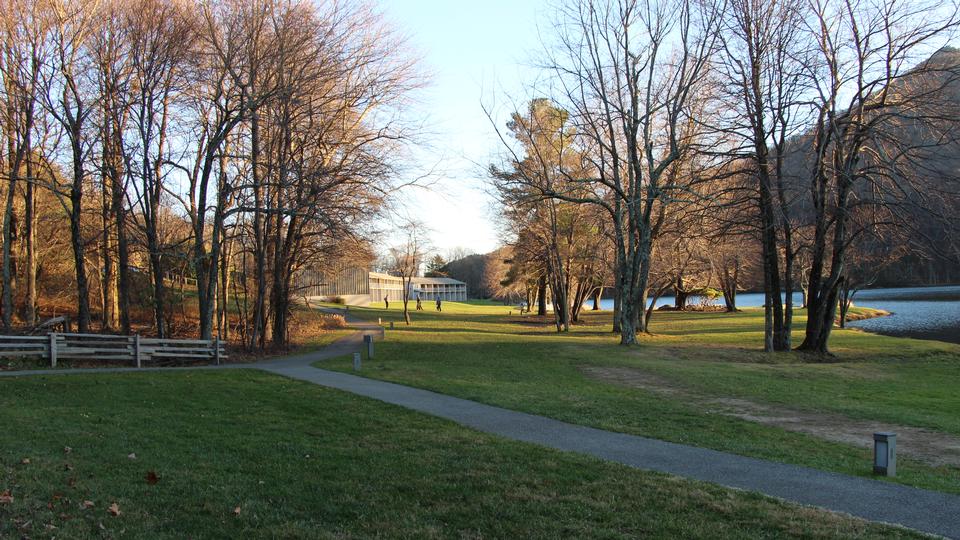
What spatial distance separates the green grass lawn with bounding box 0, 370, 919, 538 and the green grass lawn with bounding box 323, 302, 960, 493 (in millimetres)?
2596

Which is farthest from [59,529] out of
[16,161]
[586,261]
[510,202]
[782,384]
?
[586,261]

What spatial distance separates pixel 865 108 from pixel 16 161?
93.9ft

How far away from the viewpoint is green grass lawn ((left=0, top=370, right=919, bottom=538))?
4.95 meters

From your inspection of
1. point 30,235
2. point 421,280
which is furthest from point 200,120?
point 421,280

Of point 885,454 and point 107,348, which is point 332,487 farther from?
point 107,348

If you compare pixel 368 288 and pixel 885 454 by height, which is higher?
pixel 368 288

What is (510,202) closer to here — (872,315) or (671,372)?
(671,372)

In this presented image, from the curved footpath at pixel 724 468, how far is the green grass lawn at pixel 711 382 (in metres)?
0.47

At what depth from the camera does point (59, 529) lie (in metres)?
4.78

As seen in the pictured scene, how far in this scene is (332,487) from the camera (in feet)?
20.0

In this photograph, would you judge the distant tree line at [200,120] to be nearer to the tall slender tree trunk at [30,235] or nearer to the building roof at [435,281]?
the tall slender tree trunk at [30,235]

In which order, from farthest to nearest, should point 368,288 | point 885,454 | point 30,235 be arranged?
point 368,288, point 30,235, point 885,454

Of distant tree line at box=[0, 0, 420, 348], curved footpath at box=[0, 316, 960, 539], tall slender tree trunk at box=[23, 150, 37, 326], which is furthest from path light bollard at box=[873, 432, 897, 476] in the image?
tall slender tree trunk at box=[23, 150, 37, 326]

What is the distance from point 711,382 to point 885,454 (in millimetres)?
8932
